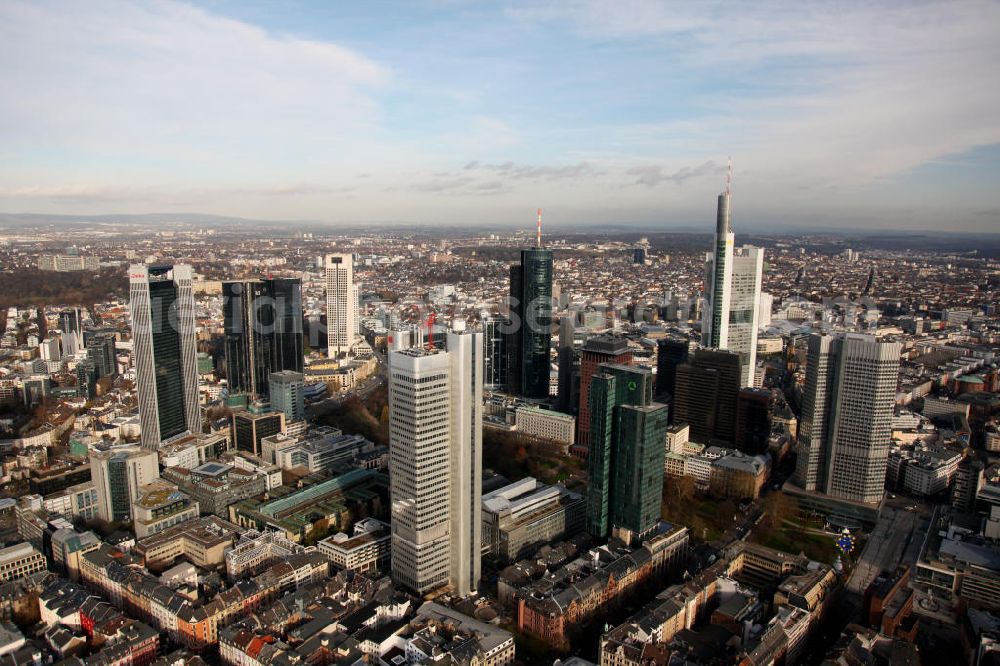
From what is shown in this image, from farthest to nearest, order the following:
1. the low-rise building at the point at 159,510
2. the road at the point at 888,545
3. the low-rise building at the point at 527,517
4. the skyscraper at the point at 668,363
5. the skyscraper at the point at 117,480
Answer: the skyscraper at the point at 668,363, the skyscraper at the point at 117,480, the low-rise building at the point at 159,510, the low-rise building at the point at 527,517, the road at the point at 888,545

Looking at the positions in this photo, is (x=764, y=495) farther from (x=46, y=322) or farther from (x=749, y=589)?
(x=46, y=322)

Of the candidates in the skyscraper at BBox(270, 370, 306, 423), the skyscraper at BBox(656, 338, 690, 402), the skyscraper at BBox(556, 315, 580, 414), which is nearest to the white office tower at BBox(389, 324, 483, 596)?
the skyscraper at BBox(270, 370, 306, 423)

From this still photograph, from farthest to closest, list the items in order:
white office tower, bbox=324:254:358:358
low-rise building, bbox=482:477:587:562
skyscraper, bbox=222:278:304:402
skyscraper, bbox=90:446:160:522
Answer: white office tower, bbox=324:254:358:358
skyscraper, bbox=222:278:304:402
skyscraper, bbox=90:446:160:522
low-rise building, bbox=482:477:587:562

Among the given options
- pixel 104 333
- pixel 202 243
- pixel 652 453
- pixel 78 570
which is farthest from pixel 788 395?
pixel 202 243

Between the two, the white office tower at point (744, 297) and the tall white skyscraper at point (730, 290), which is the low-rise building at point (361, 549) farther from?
the white office tower at point (744, 297)

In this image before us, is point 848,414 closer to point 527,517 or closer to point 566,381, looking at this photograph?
point 527,517

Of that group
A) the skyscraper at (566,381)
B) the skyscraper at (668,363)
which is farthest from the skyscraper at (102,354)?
the skyscraper at (668,363)

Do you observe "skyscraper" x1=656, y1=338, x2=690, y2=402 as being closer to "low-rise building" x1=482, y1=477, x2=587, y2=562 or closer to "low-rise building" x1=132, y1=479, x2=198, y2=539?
"low-rise building" x1=482, y1=477, x2=587, y2=562
